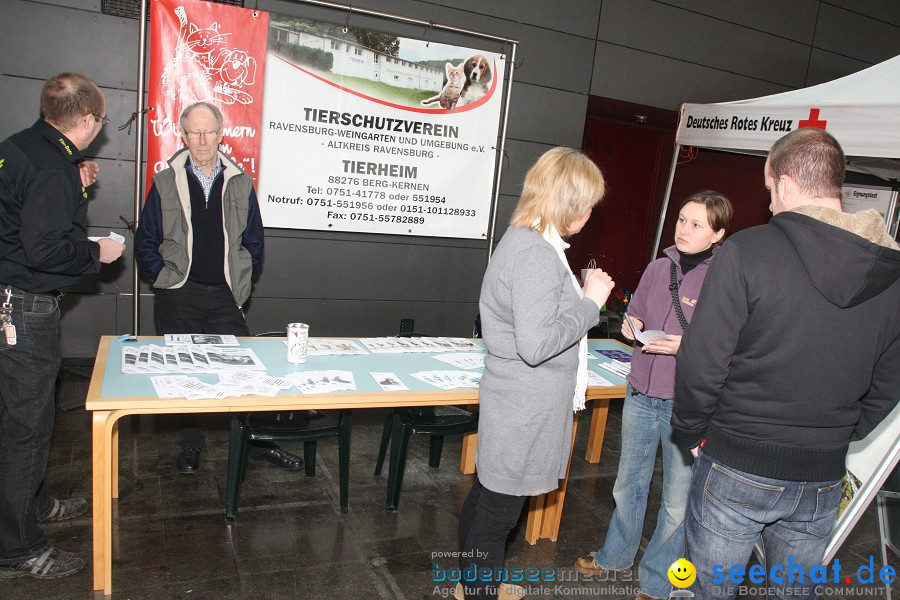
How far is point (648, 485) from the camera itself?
234cm

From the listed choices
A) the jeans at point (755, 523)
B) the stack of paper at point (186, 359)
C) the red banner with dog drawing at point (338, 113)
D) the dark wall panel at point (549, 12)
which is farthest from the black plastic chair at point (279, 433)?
the dark wall panel at point (549, 12)

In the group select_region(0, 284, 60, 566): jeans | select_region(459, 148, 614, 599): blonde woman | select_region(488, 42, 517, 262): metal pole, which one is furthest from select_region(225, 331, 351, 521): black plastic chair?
select_region(488, 42, 517, 262): metal pole

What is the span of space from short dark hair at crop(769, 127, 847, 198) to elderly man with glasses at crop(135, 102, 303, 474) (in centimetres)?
231

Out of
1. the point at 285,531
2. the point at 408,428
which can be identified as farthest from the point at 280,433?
the point at 408,428

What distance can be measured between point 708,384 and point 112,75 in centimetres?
380

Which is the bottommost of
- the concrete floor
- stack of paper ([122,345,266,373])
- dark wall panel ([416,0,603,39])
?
the concrete floor

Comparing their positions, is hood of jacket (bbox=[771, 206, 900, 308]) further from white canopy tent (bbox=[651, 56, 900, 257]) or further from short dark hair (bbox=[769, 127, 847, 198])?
white canopy tent (bbox=[651, 56, 900, 257])

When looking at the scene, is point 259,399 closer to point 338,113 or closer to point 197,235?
point 197,235

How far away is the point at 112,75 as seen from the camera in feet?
12.7

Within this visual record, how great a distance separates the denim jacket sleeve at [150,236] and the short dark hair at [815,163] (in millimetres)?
2519

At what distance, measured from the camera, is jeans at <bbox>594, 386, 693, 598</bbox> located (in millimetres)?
2236

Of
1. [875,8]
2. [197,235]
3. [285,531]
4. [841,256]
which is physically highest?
[875,8]

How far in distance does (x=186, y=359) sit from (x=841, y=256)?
6.90 ft

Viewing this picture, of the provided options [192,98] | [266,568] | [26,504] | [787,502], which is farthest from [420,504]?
[192,98]
